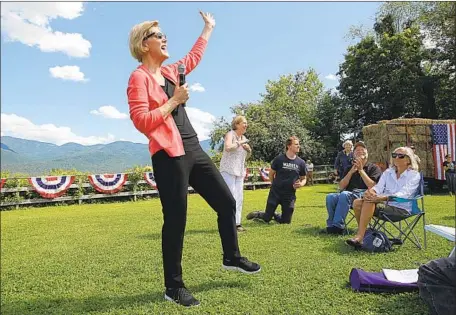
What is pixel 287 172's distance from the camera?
638 centimetres

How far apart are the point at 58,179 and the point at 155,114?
11.7 metres

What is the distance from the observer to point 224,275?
3.26m

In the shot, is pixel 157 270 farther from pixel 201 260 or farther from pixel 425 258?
pixel 425 258

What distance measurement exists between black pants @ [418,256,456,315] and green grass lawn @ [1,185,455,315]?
0.26m

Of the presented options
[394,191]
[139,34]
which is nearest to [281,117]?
[394,191]

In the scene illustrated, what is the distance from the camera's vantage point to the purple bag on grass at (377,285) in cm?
272

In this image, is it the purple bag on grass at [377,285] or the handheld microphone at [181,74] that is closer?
the handheld microphone at [181,74]

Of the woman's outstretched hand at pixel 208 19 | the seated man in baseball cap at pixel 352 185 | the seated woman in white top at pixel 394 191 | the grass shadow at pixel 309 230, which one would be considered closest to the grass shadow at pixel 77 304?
the woman's outstretched hand at pixel 208 19

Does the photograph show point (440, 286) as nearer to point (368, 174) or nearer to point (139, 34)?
point (139, 34)

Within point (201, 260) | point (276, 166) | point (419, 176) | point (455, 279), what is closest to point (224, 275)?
point (201, 260)

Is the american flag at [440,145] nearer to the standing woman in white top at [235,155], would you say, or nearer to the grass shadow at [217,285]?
the standing woman in white top at [235,155]

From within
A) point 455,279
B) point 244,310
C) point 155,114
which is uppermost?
point 155,114

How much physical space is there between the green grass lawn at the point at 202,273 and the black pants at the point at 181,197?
285 mm

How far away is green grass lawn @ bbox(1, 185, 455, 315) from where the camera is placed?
8.50ft
